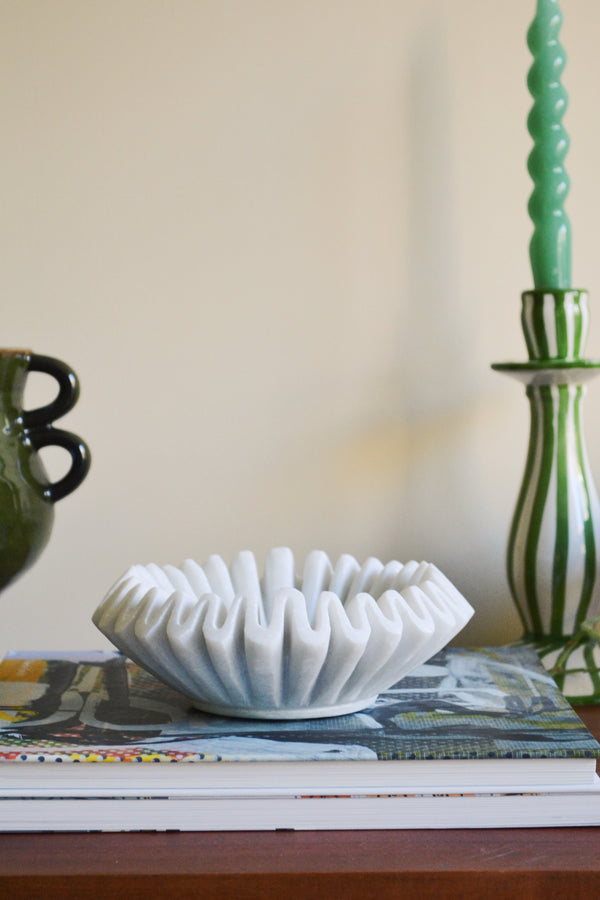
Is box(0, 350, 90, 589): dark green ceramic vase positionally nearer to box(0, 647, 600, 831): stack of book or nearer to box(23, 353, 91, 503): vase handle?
box(23, 353, 91, 503): vase handle

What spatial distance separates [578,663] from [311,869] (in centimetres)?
32

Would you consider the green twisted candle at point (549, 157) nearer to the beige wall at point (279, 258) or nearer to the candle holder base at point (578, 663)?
the beige wall at point (279, 258)

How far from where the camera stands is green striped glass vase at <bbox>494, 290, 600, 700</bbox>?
70 cm

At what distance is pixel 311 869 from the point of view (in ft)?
1.35

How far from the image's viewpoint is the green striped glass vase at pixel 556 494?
0.70 m

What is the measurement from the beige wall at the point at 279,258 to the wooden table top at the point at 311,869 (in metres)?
0.41

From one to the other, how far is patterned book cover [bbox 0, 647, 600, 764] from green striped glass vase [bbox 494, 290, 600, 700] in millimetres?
102

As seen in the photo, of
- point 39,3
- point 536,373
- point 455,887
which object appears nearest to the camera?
point 455,887

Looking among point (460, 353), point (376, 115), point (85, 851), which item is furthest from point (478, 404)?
point (85, 851)

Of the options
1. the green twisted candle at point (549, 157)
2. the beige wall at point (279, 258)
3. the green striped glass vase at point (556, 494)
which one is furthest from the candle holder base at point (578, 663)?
the green twisted candle at point (549, 157)

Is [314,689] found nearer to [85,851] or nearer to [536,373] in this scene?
[85,851]

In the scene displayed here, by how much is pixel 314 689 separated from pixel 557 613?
0.98 feet

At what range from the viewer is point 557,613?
2.34 feet

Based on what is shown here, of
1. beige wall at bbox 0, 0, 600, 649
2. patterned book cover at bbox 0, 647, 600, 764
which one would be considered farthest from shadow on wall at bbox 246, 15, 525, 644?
patterned book cover at bbox 0, 647, 600, 764
